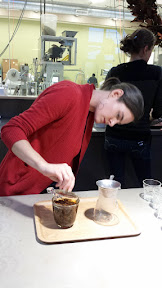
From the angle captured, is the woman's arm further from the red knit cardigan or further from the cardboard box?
the cardboard box

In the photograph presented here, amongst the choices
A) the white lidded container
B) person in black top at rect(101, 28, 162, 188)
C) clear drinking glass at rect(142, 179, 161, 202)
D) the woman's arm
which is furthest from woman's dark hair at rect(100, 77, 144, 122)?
the white lidded container

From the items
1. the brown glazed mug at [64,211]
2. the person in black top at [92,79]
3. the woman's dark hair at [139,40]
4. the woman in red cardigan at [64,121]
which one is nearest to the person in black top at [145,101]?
the woman's dark hair at [139,40]

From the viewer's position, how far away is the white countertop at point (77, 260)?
0.71 meters

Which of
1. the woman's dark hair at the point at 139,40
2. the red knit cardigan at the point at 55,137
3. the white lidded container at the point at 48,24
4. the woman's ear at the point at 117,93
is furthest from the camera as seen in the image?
the white lidded container at the point at 48,24

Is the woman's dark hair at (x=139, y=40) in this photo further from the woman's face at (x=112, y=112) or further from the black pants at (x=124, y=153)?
the woman's face at (x=112, y=112)

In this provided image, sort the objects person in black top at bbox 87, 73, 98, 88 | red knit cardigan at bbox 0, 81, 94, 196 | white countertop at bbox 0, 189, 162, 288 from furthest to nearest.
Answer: person in black top at bbox 87, 73, 98, 88 → red knit cardigan at bbox 0, 81, 94, 196 → white countertop at bbox 0, 189, 162, 288

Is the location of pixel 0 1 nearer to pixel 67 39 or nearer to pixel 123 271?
pixel 67 39

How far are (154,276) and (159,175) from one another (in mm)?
2033

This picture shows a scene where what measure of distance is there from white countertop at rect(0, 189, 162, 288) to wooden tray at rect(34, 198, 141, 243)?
0.8 inches

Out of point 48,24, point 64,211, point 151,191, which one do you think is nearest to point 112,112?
point 151,191

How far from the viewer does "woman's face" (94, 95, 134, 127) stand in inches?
48.1

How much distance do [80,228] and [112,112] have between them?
0.54 meters

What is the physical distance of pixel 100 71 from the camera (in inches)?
160

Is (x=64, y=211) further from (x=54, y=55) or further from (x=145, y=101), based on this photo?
(x=54, y=55)
